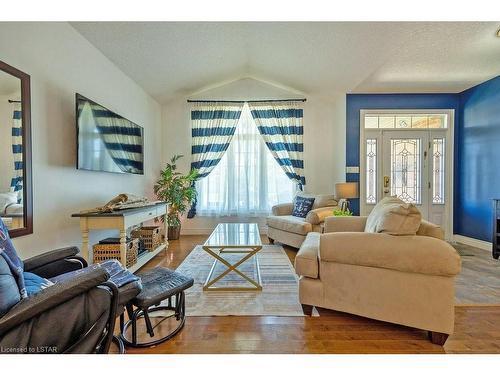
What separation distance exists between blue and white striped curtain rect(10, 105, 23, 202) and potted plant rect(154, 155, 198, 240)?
2.58 m

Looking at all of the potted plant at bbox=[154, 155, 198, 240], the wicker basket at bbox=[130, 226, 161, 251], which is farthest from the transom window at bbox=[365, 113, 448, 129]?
the wicker basket at bbox=[130, 226, 161, 251]

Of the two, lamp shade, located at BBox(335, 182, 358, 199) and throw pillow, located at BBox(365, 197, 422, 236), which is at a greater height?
lamp shade, located at BBox(335, 182, 358, 199)

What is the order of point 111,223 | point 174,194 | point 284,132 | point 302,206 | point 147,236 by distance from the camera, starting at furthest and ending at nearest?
point 284,132
point 174,194
point 302,206
point 147,236
point 111,223

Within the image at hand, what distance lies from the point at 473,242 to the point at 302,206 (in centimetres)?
288

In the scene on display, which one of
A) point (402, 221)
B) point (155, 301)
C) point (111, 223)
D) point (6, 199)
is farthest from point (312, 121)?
point (6, 199)

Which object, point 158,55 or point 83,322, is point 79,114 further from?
point 83,322

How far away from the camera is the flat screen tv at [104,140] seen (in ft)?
8.28

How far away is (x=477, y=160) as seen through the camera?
13.6 feet

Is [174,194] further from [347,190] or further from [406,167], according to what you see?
[406,167]

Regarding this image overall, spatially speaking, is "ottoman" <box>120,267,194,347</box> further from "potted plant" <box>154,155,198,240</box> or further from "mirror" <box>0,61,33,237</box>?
"potted plant" <box>154,155,198,240</box>

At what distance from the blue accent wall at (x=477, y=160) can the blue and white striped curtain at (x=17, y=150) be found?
18.8 ft

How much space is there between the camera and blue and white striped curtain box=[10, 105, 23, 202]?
1.88 metres

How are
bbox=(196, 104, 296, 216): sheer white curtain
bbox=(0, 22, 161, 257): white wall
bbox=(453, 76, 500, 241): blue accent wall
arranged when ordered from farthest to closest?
bbox=(196, 104, 296, 216): sheer white curtain
bbox=(453, 76, 500, 241): blue accent wall
bbox=(0, 22, 161, 257): white wall
